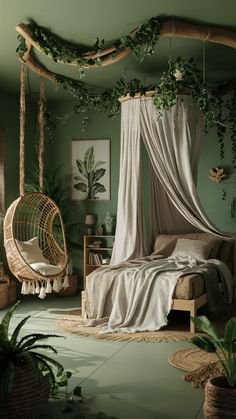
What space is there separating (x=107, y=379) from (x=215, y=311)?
7.66ft

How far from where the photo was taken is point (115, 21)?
494 centimetres

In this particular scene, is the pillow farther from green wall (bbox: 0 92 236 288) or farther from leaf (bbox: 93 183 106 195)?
leaf (bbox: 93 183 106 195)

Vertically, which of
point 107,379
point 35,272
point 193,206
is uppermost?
point 193,206

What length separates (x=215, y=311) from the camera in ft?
19.8

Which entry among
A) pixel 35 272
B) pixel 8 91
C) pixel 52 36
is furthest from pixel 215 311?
pixel 8 91

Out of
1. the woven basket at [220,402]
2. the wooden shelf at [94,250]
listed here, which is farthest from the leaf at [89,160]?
the woven basket at [220,402]

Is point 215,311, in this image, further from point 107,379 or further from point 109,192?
point 109,192

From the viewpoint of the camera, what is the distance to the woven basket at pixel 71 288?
309 inches

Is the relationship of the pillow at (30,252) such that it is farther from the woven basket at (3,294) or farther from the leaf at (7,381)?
the leaf at (7,381)

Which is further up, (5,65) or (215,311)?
(5,65)

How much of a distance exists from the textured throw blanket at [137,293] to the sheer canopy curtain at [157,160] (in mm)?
413

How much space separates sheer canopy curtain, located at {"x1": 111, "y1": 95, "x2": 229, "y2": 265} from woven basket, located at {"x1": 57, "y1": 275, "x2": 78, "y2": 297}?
176 cm

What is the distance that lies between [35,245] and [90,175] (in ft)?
6.28

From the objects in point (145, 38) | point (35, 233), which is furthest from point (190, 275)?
point (35, 233)
